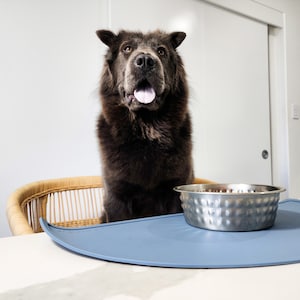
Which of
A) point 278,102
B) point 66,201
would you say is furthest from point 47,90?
point 278,102

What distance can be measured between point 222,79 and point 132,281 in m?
1.68

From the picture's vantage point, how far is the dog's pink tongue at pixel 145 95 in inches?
40.7

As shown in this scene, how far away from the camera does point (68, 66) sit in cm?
135

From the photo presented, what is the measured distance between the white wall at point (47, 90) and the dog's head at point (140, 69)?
222mm

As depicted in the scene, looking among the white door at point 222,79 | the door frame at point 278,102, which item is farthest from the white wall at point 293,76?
the white door at point 222,79

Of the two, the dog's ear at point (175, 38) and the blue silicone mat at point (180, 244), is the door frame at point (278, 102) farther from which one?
the blue silicone mat at point (180, 244)

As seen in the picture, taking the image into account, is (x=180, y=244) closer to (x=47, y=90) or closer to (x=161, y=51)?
(x=161, y=51)

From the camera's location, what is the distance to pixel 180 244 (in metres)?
0.54

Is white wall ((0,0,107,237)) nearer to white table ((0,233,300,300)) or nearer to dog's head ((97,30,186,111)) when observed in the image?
dog's head ((97,30,186,111))

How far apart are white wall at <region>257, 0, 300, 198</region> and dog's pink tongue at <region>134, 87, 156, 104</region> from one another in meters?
1.62

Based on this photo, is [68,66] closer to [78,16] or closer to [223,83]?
[78,16]

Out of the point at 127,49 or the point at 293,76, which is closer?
the point at 127,49

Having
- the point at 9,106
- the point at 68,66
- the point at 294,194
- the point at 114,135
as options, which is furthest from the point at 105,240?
the point at 294,194

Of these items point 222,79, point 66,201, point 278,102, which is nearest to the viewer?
point 66,201
